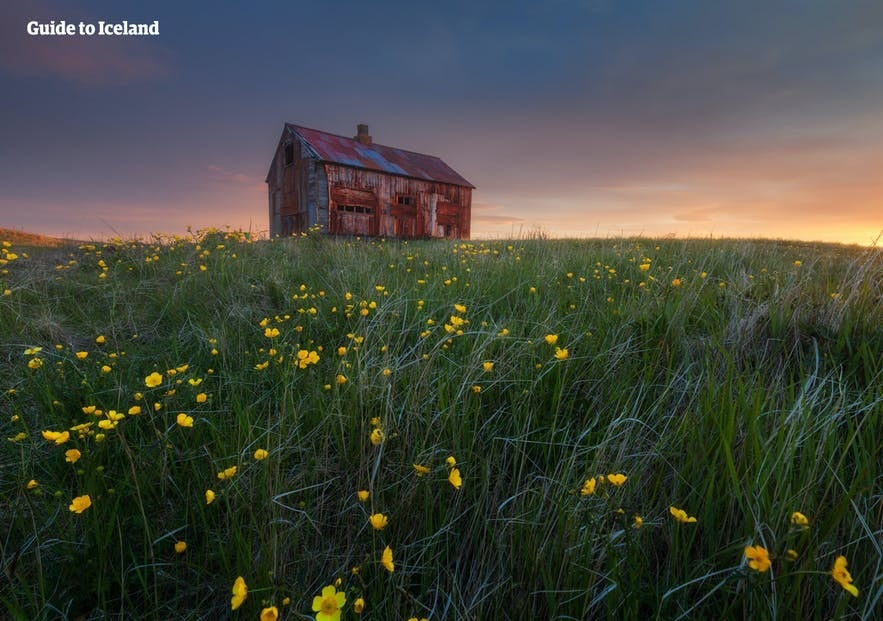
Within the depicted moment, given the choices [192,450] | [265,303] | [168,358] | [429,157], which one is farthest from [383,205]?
[192,450]

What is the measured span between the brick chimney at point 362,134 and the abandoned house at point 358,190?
50 mm

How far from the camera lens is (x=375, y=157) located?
68.4 ft

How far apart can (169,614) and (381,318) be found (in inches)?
73.5

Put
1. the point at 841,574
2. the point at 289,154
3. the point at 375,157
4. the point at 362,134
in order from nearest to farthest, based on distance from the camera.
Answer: the point at 841,574 < the point at 289,154 < the point at 375,157 < the point at 362,134

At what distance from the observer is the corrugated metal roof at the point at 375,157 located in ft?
60.6

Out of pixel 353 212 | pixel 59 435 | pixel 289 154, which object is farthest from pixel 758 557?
pixel 289 154

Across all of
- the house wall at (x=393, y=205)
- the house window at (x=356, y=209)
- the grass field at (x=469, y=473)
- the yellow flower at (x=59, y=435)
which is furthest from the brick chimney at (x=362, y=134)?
the yellow flower at (x=59, y=435)

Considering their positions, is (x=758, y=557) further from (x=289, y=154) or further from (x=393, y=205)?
(x=289, y=154)

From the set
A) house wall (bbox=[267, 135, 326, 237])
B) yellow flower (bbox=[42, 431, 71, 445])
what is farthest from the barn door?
yellow flower (bbox=[42, 431, 71, 445])

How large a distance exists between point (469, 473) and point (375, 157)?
2133cm

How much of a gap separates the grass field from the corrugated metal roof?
17.0 m

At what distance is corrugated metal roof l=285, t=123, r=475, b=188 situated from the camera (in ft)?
60.6

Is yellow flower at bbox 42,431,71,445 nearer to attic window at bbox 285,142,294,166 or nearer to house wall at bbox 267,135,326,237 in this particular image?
house wall at bbox 267,135,326,237

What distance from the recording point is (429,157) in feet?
85.6
